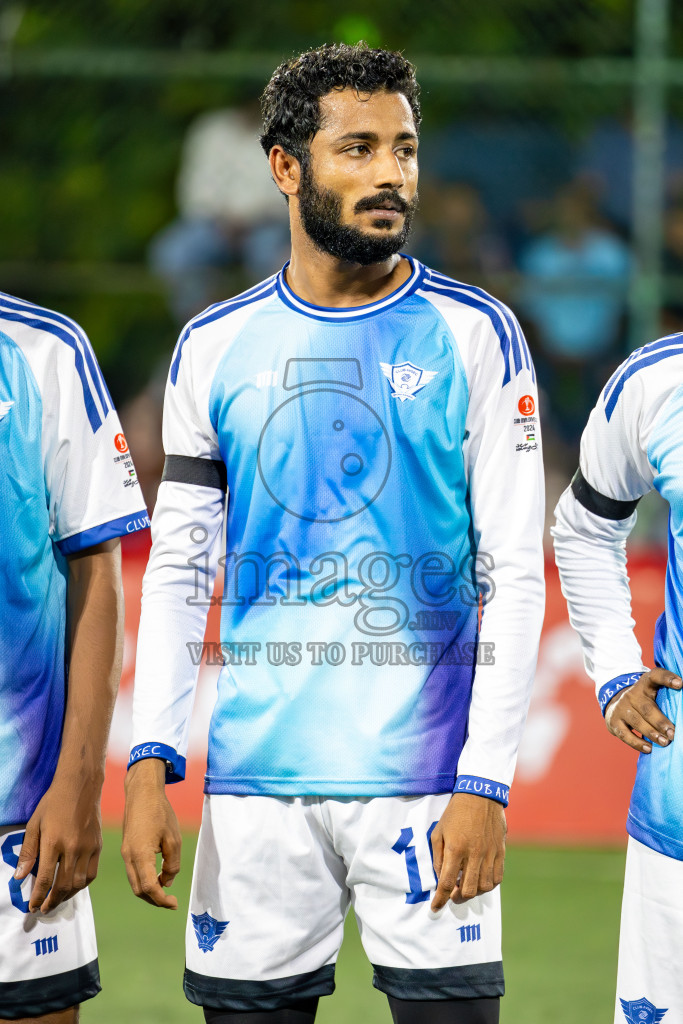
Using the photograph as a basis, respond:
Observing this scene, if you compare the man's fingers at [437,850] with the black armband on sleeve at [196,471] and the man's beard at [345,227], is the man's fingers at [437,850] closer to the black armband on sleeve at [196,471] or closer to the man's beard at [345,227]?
the black armband on sleeve at [196,471]

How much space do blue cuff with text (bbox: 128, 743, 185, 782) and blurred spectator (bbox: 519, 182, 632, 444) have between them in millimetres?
4968

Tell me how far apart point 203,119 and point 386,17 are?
129 centimetres

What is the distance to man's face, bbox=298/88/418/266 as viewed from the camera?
3.06m

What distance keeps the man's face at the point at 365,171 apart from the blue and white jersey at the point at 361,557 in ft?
0.51

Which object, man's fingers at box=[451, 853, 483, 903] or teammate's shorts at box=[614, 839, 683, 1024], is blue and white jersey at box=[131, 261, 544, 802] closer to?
man's fingers at box=[451, 853, 483, 903]

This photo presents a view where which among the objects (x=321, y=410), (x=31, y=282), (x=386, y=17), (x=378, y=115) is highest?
(x=386, y=17)

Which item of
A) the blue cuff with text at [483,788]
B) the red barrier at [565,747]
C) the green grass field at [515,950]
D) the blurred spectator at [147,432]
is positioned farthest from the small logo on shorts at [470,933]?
the blurred spectator at [147,432]

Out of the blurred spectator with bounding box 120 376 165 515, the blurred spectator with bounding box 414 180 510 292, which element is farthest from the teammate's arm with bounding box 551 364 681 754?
the blurred spectator with bounding box 120 376 165 515

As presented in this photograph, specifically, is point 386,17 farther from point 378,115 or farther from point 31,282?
point 378,115

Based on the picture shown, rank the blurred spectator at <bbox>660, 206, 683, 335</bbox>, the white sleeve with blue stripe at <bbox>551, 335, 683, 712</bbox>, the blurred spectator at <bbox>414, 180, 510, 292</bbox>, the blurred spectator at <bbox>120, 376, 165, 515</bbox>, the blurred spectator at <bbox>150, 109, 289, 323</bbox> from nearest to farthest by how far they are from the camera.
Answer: the white sleeve with blue stripe at <bbox>551, 335, 683, 712</bbox>, the blurred spectator at <bbox>660, 206, 683, 335</bbox>, the blurred spectator at <bbox>414, 180, 510, 292</bbox>, the blurred spectator at <bbox>120, 376, 165, 515</bbox>, the blurred spectator at <bbox>150, 109, 289, 323</bbox>

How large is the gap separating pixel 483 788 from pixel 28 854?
0.95m

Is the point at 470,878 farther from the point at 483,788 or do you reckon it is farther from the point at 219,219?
the point at 219,219

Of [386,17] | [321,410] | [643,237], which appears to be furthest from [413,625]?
[386,17]

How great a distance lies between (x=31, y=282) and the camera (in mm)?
8672
